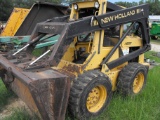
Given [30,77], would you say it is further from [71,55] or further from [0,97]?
[0,97]

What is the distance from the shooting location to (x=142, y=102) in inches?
166

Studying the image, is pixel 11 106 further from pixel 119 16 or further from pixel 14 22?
pixel 14 22

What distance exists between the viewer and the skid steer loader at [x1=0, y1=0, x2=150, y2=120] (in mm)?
3100

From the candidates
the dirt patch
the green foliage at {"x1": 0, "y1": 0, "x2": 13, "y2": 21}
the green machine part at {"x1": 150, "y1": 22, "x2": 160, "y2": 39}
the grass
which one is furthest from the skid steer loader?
the green foliage at {"x1": 0, "y1": 0, "x2": 13, "y2": 21}

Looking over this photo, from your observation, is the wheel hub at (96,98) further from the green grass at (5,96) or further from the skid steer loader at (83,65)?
the green grass at (5,96)

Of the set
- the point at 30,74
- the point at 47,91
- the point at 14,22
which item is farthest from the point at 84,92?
the point at 14,22

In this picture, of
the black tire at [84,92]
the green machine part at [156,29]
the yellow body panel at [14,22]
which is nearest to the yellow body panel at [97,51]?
the black tire at [84,92]

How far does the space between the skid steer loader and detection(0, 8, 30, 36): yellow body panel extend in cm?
391

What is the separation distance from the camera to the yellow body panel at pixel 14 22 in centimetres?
817

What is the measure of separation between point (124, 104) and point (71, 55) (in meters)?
1.43

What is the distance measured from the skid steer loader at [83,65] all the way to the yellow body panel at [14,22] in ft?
12.8

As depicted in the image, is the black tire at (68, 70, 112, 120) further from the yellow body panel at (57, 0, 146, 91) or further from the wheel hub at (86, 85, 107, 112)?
the yellow body panel at (57, 0, 146, 91)

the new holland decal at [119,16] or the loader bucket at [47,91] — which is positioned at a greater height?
the new holland decal at [119,16]

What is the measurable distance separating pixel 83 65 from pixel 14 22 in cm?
524
